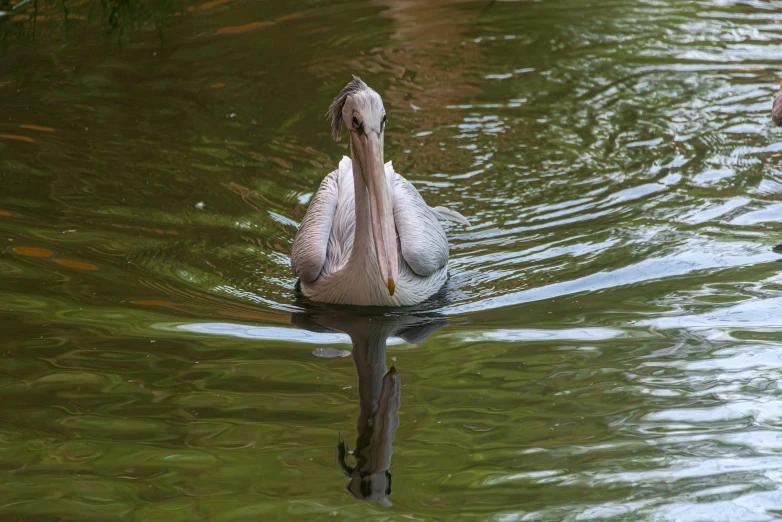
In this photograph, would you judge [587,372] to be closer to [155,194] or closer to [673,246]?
[673,246]

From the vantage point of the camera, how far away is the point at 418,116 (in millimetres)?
7324

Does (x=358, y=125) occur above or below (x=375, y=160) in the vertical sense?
above

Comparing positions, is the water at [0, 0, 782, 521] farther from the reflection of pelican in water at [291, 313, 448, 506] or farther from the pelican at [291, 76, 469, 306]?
the pelican at [291, 76, 469, 306]

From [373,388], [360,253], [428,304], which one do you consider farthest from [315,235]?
[373,388]

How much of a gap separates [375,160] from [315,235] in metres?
0.88

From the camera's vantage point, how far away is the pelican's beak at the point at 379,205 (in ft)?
14.3

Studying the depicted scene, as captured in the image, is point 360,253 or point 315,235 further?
point 315,235

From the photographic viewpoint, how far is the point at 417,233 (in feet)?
16.7

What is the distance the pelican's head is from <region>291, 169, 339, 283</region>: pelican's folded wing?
2.04 feet

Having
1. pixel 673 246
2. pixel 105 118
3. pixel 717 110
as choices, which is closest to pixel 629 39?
pixel 717 110

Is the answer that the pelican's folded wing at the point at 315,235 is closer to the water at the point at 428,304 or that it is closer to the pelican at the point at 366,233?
the pelican at the point at 366,233

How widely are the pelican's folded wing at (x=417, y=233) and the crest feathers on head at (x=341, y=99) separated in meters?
0.68

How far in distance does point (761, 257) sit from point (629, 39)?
3948mm

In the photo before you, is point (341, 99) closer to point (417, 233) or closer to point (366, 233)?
point (366, 233)
